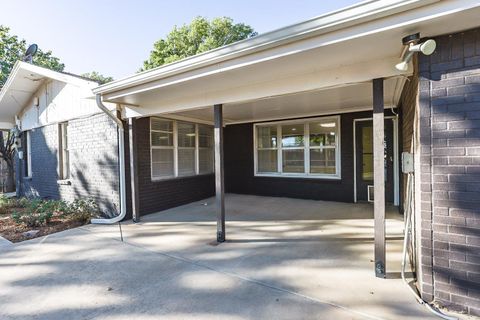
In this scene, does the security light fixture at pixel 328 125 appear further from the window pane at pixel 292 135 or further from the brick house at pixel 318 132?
the window pane at pixel 292 135

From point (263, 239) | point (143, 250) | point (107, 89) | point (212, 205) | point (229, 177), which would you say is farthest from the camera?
point (229, 177)

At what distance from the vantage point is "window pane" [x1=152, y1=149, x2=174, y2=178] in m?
6.26

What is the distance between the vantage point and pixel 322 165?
735cm

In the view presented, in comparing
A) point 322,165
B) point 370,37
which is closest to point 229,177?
point 322,165

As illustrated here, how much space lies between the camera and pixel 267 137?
8320 millimetres

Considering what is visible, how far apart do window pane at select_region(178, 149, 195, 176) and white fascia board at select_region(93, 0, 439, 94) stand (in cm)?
348

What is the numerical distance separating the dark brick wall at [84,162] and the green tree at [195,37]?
1536cm

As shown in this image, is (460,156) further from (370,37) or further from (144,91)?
(144,91)

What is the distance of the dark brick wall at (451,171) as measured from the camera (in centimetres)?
212

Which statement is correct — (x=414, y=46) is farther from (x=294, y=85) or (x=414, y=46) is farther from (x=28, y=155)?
(x=28, y=155)

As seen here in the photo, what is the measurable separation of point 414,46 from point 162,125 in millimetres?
5413

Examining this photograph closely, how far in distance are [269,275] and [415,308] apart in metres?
1.34

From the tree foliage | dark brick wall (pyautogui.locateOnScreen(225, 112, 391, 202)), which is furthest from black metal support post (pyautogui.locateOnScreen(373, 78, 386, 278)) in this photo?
the tree foliage

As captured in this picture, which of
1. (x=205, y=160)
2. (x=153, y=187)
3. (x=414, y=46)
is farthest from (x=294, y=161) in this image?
(x=414, y=46)
